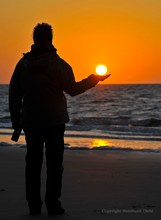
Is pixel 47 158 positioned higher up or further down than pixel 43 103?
further down

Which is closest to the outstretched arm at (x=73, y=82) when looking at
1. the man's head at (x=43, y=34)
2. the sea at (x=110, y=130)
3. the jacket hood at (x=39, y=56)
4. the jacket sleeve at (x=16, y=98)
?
the jacket hood at (x=39, y=56)

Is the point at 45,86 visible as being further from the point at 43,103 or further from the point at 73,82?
the point at 73,82

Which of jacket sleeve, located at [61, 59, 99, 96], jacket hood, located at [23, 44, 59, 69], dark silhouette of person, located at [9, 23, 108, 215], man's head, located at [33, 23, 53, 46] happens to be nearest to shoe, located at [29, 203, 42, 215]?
dark silhouette of person, located at [9, 23, 108, 215]

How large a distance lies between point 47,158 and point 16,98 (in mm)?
619

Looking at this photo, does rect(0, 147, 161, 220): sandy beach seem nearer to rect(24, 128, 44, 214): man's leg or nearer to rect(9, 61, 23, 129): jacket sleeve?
rect(24, 128, 44, 214): man's leg

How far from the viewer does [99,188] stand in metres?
6.33

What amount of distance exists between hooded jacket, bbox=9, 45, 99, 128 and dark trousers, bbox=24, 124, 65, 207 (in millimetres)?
88

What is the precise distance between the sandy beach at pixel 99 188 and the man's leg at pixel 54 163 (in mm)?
126

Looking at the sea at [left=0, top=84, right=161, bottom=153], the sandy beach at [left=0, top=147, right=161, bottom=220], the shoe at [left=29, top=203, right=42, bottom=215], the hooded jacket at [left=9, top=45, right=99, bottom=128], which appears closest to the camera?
the hooded jacket at [left=9, top=45, right=99, bottom=128]

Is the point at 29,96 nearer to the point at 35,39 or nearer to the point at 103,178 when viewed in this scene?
the point at 35,39

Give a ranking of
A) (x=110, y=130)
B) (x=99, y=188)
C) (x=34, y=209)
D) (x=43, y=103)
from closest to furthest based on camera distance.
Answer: (x=43, y=103) → (x=34, y=209) → (x=99, y=188) → (x=110, y=130)

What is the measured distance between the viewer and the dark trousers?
15.7ft

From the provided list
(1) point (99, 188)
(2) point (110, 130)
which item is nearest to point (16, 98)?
(1) point (99, 188)

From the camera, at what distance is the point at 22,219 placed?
185 inches
